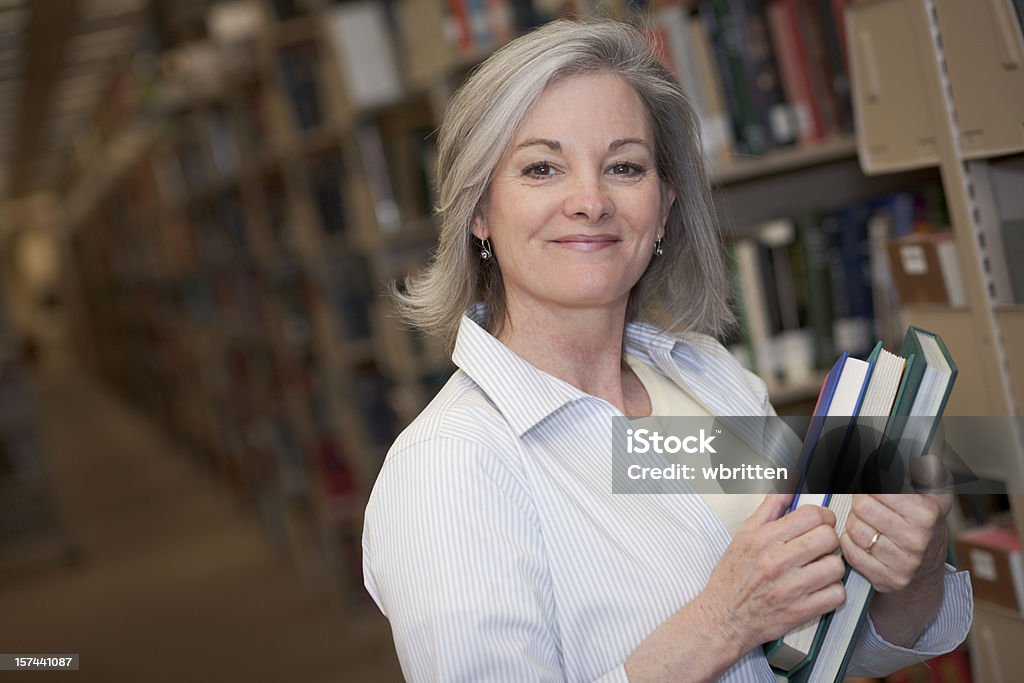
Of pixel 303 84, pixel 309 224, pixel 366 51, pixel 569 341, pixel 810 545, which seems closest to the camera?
pixel 810 545

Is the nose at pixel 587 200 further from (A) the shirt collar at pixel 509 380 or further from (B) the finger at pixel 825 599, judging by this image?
(B) the finger at pixel 825 599

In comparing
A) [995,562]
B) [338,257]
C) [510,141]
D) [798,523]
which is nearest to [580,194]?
[510,141]

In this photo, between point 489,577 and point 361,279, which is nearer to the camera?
point 489,577

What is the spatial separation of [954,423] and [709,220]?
50 cm

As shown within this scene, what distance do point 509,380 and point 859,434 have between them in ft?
1.49

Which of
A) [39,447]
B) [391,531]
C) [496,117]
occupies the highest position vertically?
[496,117]

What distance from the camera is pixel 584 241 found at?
1.53 m

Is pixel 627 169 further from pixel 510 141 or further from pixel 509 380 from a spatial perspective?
pixel 509 380

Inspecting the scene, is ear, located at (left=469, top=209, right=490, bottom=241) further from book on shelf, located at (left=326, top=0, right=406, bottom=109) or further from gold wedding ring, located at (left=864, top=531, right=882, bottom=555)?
book on shelf, located at (left=326, top=0, right=406, bottom=109)

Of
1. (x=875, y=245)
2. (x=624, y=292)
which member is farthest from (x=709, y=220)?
(x=875, y=245)

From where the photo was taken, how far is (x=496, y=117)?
1.54m

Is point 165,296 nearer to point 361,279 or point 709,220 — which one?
point 361,279

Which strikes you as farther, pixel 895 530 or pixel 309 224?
pixel 309 224

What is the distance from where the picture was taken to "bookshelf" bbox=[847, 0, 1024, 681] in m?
1.77
